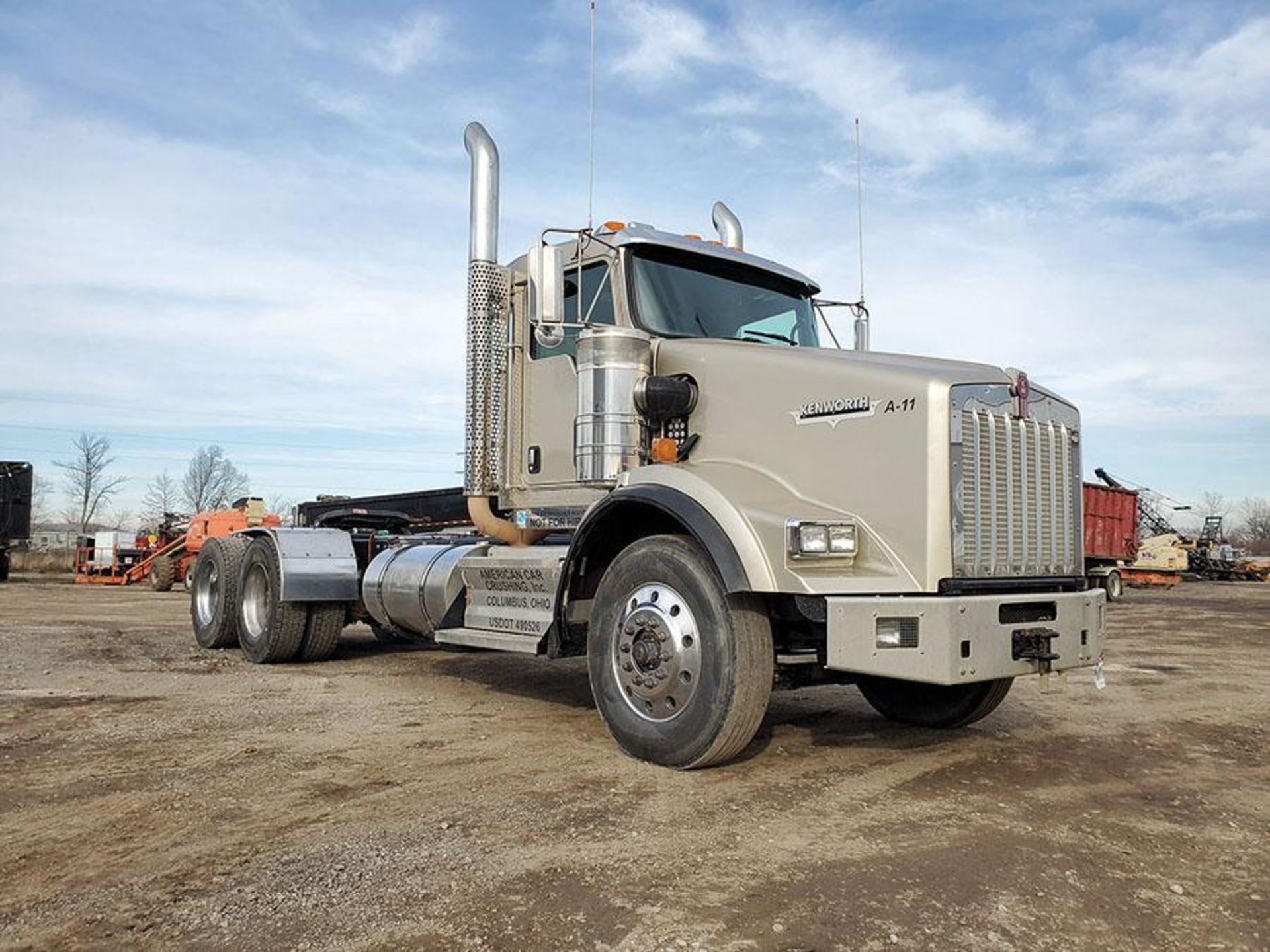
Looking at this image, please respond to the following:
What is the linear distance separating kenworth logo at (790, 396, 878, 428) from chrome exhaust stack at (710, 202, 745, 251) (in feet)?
10.9

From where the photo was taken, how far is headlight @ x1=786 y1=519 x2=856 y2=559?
14.9 feet

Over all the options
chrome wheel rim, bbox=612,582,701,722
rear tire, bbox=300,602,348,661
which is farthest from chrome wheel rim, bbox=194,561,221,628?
chrome wheel rim, bbox=612,582,701,722

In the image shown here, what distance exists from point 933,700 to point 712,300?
112 inches

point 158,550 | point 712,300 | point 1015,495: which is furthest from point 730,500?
point 158,550

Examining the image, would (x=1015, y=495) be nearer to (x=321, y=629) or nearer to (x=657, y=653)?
(x=657, y=653)

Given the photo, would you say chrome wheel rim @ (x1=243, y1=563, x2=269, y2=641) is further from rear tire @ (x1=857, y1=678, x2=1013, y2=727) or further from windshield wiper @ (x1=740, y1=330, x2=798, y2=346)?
rear tire @ (x1=857, y1=678, x2=1013, y2=727)

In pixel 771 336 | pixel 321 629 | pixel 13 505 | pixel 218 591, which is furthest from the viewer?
pixel 13 505

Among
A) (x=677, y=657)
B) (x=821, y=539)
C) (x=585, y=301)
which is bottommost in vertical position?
(x=677, y=657)

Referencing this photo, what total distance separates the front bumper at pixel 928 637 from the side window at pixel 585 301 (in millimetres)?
2475

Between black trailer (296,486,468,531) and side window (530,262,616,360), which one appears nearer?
side window (530,262,616,360)

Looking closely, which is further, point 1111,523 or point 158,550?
point 158,550

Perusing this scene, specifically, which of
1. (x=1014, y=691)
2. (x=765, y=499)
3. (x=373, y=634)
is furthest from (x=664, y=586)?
(x=373, y=634)

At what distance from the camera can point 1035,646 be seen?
472 centimetres

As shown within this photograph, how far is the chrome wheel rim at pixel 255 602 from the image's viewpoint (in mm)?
9141
